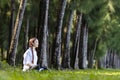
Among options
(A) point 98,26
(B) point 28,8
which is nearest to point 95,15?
(A) point 98,26

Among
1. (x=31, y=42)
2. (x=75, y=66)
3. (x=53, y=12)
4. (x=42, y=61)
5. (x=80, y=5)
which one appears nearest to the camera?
(x=31, y=42)

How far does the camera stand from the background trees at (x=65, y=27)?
81.8 ft

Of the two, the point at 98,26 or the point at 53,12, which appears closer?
the point at 53,12

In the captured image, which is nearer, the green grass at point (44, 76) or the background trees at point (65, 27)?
the green grass at point (44, 76)

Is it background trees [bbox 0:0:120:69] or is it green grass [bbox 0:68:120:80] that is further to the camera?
background trees [bbox 0:0:120:69]

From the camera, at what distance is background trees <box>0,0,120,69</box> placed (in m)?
24.9

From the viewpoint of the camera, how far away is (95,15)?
122 feet

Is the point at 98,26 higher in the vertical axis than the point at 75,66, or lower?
higher

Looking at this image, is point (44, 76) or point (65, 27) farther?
point (65, 27)

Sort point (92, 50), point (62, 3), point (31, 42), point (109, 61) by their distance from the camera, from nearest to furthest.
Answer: point (31, 42), point (62, 3), point (92, 50), point (109, 61)

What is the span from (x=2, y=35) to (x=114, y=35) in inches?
590

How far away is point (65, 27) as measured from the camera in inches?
1329

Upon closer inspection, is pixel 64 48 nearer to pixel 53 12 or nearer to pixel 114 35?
pixel 53 12

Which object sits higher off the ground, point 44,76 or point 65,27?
point 65,27
